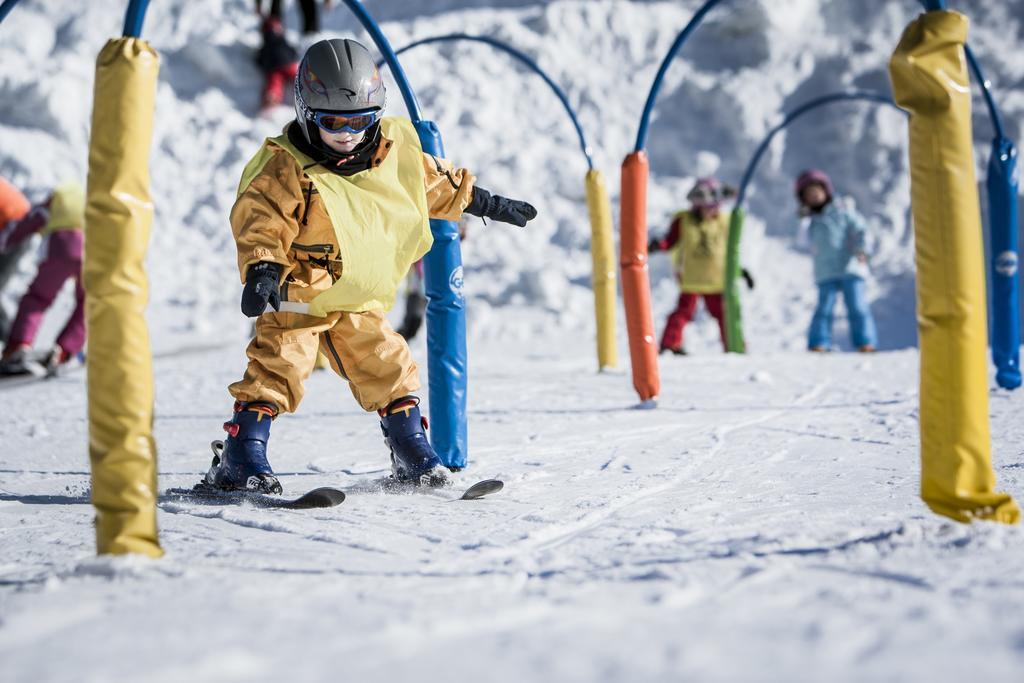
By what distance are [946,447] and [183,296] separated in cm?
943

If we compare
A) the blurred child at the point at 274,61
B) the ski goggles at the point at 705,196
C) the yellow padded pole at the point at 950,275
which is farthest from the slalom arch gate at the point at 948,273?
the blurred child at the point at 274,61

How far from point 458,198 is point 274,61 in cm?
999

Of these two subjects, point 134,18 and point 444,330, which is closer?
point 134,18

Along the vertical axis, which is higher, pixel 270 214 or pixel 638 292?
pixel 270 214

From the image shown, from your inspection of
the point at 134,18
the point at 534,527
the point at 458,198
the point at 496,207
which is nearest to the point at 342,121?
the point at 458,198

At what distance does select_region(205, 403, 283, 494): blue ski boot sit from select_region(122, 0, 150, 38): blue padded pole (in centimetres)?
123

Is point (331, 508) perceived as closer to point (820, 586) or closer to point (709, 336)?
point (820, 586)

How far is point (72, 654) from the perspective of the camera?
1.36 metres

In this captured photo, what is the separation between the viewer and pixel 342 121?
2.61m

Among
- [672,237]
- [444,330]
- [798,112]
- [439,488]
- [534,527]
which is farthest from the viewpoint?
[672,237]

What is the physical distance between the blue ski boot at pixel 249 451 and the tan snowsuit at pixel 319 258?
0.15 feet

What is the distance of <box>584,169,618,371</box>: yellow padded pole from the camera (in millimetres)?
6398

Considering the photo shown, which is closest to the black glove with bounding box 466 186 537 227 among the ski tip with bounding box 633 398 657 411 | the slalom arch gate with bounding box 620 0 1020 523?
the slalom arch gate with bounding box 620 0 1020 523

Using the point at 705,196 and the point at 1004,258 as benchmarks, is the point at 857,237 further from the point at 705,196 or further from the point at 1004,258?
the point at 1004,258
